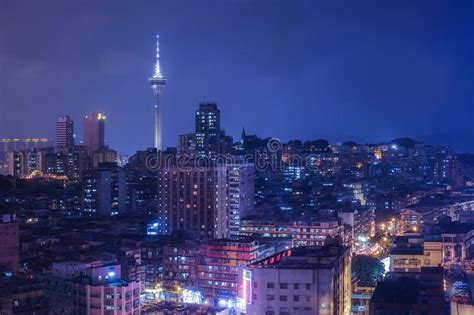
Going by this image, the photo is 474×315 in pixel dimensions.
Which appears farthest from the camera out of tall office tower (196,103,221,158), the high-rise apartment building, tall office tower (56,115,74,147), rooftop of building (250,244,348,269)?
tall office tower (56,115,74,147)

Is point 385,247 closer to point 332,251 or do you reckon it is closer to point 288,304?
point 332,251

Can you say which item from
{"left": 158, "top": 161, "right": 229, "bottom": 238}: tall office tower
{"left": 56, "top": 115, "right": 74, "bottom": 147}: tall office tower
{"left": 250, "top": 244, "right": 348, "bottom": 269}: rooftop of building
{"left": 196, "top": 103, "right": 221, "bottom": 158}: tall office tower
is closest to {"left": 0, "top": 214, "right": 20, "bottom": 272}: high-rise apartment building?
{"left": 250, "top": 244, "right": 348, "bottom": 269}: rooftop of building

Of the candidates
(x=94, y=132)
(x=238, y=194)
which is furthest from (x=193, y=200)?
(x=94, y=132)

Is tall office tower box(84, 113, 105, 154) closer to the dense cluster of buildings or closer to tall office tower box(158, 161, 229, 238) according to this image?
the dense cluster of buildings

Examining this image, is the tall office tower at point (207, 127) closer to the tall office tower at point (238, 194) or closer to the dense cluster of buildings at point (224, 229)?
the dense cluster of buildings at point (224, 229)

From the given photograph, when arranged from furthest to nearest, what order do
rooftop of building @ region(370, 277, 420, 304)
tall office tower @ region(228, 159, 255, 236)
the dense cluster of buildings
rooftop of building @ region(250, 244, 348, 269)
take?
tall office tower @ region(228, 159, 255, 236) < the dense cluster of buildings < rooftop of building @ region(250, 244, 348, 269) < rooftop of building @ region(370, 277, 420, 304)

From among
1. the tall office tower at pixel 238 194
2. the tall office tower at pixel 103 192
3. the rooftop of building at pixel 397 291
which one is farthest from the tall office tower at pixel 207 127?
the rooftop of building at pixel 397 291
